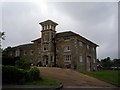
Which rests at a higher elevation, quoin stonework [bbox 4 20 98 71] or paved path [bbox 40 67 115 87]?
quoin stonework [bbox 4 20 98 71]

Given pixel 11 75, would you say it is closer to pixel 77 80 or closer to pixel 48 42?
pixel 77 80

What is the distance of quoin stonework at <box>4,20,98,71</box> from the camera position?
5547cm

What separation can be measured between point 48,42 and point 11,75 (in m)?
42.2

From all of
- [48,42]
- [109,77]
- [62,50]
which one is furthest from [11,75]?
[48,42]

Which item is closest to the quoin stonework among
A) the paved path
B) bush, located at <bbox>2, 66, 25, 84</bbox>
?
the paved path

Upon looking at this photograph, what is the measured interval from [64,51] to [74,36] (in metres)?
4.91

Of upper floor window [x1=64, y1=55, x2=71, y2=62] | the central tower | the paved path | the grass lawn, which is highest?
the central tower

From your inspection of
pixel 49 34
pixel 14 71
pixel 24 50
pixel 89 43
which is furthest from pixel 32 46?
pixel 14 71

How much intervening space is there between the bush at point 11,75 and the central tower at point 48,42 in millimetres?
40757

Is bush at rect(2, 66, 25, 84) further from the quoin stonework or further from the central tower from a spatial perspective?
the central tower

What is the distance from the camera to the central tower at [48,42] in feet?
194

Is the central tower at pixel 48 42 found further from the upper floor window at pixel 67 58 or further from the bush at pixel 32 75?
the bush at pixel 32 75

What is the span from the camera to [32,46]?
231 ft

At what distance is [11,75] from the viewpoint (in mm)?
17438
